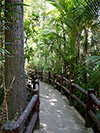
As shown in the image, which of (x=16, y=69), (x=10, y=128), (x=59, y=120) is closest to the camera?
(x=10, y=128)

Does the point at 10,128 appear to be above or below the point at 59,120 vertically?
above

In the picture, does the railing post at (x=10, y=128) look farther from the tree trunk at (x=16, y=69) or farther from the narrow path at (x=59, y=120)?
the narrow path at (x=59, y=120)

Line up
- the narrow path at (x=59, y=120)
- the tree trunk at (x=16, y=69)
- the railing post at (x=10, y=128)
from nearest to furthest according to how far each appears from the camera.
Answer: the railing post at (x=10, y=128) → the tree trunk at (x=16, y=69) → the narrow path at (x=59, y=120)

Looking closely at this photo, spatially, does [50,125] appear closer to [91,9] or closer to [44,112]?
[44,112]

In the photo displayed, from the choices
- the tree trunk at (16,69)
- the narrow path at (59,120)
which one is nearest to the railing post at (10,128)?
the tree trunk at (16,69)

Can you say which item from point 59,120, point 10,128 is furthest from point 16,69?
point 59,120

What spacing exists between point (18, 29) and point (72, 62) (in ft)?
9.49

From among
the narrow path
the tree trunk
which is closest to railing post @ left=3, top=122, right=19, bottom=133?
the tree trunk

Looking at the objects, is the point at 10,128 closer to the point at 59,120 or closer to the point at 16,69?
the point at 16,69

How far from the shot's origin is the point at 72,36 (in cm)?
486

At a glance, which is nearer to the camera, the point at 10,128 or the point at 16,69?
the point at 10,128

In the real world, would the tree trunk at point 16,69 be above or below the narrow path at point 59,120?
above

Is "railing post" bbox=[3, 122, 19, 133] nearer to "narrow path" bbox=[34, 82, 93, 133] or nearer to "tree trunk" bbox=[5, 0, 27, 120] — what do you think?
"tree trunk" bbox=[5, 0, 27, 120]

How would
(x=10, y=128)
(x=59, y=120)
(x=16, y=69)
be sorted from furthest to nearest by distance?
(x=59, y=120)
(x=16, y=69)
(x=10, y=128)
